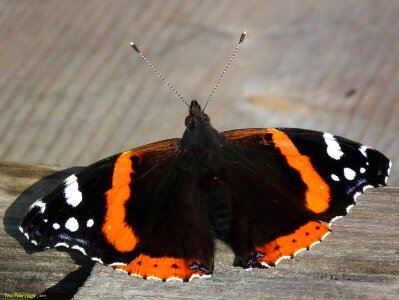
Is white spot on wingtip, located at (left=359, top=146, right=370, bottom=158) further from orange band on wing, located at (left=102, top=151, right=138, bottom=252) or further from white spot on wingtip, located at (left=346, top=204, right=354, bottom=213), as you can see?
orange band on wing, located at (left=102, top=151, right=138, bottom=252)

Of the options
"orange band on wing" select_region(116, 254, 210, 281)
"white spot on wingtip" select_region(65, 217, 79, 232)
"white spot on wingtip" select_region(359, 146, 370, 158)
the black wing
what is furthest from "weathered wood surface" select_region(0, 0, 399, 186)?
"orange band on wing" select_region(116, 254, 210, 281)

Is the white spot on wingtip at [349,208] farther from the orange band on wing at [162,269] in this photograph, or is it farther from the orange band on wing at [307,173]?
the orange band on wing at [162,269]

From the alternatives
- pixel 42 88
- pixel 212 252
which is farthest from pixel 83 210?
pixel 42 88

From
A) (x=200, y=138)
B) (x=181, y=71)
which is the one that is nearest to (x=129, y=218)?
(x=200, y=138)

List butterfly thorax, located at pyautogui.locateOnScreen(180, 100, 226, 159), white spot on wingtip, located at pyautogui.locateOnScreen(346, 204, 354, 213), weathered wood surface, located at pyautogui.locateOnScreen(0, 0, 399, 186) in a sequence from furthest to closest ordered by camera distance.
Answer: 1. weathered wood surface, located at pyautogui.locateOnScreen(0, 0, 399, 186)
2. butterfly thorax, located at pyautogui.locateOnScreen(180, 100, 226, 159)
3. white spot on wingtip, located at pyautogui.locateOnScreen(346, 204, 354, 213)

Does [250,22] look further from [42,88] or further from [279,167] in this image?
[279,167]

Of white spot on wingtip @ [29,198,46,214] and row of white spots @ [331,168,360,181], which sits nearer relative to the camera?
white spot on wingtip @ [29,198,46,214]

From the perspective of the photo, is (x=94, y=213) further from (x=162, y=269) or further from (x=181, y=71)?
(x=181, y=71)
